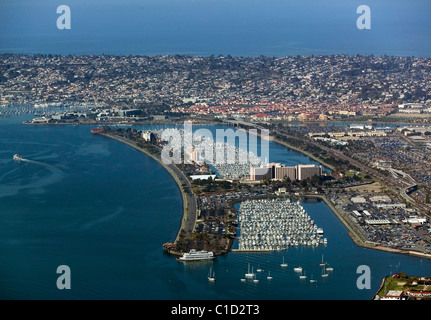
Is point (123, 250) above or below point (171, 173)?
below

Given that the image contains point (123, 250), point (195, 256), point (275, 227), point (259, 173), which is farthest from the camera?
point (259, 173)

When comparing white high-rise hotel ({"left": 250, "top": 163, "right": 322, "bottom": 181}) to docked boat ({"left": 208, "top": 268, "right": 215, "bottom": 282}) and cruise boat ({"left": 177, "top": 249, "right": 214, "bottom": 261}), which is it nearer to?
cruise boat ({"left": 177, "top": 249, "right": 214, "bottom": 261})

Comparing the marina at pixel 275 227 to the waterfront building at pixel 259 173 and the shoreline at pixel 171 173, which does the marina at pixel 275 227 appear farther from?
the waterfront building at pixel 259 173

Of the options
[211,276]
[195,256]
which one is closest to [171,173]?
[195,256]

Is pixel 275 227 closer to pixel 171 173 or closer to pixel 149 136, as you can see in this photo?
pixel 171 173

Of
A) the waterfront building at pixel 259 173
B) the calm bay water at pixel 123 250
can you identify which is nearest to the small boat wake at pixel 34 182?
the calm bay water at pixel 123 250

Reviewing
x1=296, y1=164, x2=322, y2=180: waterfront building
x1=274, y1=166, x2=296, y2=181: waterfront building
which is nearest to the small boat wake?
x1=274, y1=166, x2=296, y2=181: waterfront building
